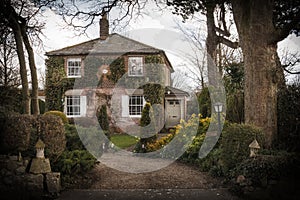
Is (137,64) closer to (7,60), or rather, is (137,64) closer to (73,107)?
(73,107)

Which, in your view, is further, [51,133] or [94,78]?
[94,78]

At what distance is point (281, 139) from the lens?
6.50 meters

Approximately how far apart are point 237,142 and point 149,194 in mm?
1940

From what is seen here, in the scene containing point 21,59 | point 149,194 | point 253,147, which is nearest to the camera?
point 149,194

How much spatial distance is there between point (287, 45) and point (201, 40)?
7793 millimetres

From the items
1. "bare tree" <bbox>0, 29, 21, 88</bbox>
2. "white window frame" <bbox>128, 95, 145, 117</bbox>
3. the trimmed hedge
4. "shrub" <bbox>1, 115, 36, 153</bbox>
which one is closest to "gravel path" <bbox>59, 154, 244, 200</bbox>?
the trimmed hedge

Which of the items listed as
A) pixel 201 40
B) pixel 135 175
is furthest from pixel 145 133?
pixel 201 40

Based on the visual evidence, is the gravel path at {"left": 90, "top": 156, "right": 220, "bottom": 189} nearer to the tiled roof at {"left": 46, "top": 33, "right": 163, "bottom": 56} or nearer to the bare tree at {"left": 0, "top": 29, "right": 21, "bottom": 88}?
the bare tree at {"left": 0, "top": 29, "right": 21, "bottom": 88}

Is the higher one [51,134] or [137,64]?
[137,64]

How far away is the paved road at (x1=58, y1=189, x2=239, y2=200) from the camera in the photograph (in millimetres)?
4728

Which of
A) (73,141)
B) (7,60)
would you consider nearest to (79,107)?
(73,141)

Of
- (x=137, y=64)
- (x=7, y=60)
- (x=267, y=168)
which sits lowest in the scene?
(x=267, y=168)

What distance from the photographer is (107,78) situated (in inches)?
648

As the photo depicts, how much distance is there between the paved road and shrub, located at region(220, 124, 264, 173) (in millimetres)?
687
